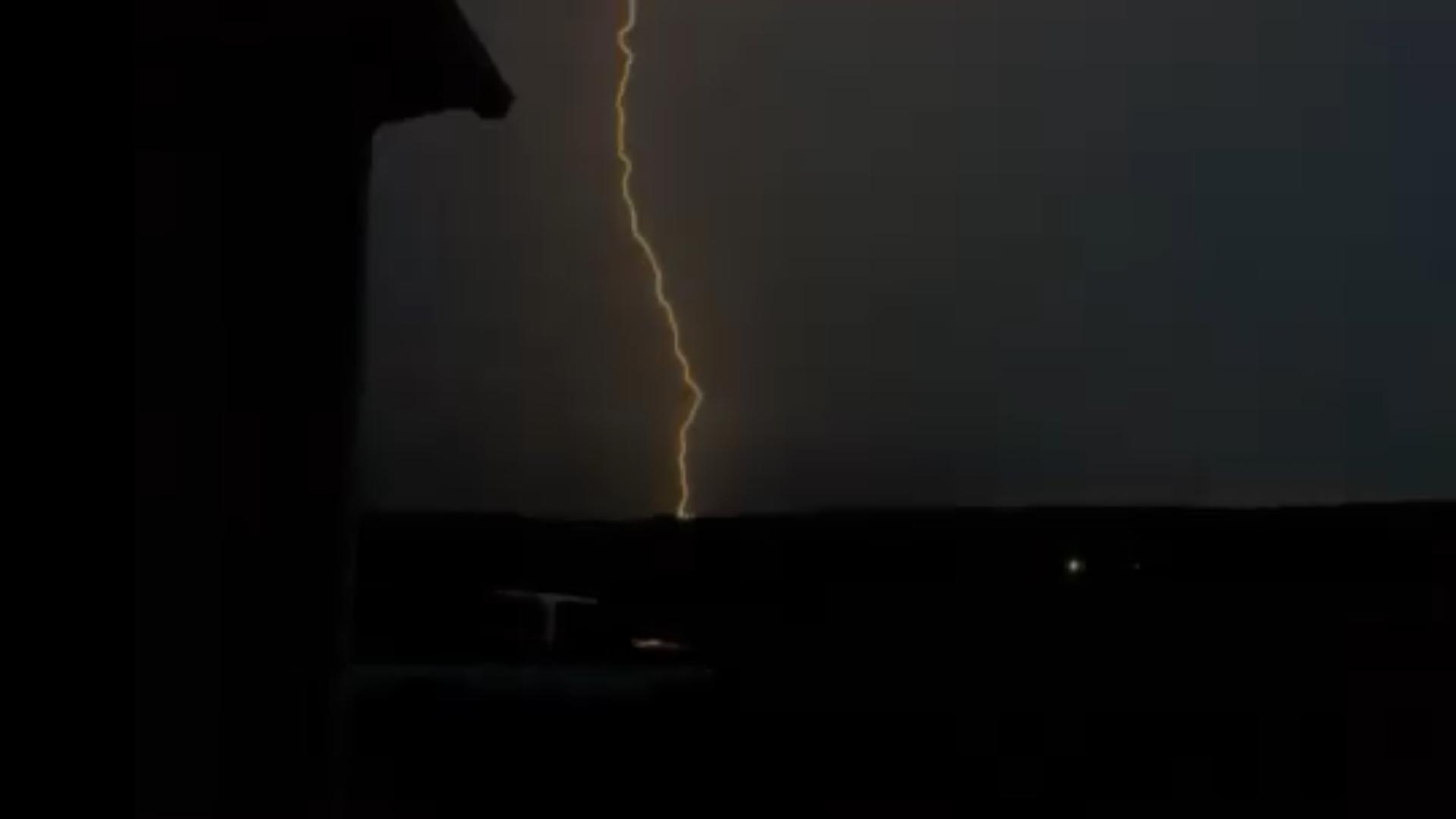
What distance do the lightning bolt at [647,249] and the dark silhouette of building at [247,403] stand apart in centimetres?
67

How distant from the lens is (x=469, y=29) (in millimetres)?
981

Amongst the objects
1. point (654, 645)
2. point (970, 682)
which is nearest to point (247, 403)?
point (654, 645)

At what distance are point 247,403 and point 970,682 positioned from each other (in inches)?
27.9

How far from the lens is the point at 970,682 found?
143cm

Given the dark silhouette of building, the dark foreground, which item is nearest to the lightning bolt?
the dark foreground

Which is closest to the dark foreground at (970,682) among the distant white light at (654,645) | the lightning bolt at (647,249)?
the distant white light at (654,645)

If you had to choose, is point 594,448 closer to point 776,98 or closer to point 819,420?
point 819,420

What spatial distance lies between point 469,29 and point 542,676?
26.6 inches

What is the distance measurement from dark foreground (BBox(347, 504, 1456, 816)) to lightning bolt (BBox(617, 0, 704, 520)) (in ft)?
0.91

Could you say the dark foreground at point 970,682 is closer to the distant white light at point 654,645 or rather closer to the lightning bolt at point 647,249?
the distant white light at point 654,645

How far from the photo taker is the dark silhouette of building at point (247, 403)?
1.05 metres

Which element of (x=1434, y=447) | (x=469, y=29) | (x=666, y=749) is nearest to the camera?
(x=469, y=29)

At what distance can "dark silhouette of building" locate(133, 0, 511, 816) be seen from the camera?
1047mm

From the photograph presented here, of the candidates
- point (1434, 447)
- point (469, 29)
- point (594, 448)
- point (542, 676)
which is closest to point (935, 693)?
point (542, 676)
